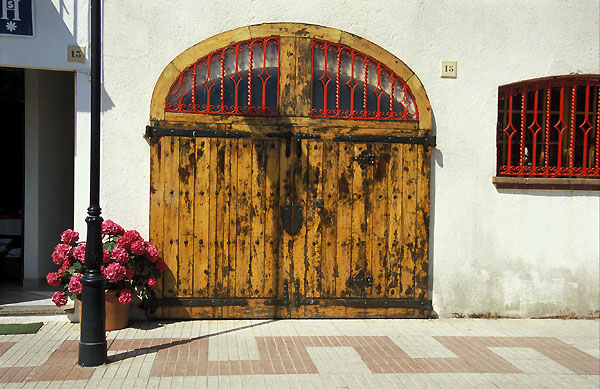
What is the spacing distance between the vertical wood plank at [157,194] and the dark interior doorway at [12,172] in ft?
9.01

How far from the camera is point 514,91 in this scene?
8.27m

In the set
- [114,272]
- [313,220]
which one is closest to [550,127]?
[313,220]

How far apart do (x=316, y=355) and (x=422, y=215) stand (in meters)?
2.45

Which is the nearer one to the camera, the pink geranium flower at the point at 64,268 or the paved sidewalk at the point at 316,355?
the paved sidewalk at the point at 316,355

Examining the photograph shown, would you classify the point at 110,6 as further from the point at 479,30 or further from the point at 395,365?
the point at 395,365

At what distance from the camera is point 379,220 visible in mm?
7930

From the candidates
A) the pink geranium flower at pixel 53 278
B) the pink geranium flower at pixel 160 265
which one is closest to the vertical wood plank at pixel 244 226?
the pink geranium flower at pixel 160 265

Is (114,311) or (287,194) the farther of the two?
(287,194)

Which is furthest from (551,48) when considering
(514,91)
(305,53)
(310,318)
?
(310,318)

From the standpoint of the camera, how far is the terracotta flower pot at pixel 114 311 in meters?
7.10

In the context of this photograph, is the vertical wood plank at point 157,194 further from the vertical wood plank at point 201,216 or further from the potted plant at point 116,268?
the vertical wood plank at point 201,216

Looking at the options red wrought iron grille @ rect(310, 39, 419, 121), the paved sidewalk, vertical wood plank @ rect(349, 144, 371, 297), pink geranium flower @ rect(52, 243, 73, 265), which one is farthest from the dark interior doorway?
vertical wood plank @ rect(349, 144, 371, 297)

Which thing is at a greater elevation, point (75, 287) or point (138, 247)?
point (138, 247)

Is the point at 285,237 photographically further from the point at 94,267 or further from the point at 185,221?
the point at 94,267
